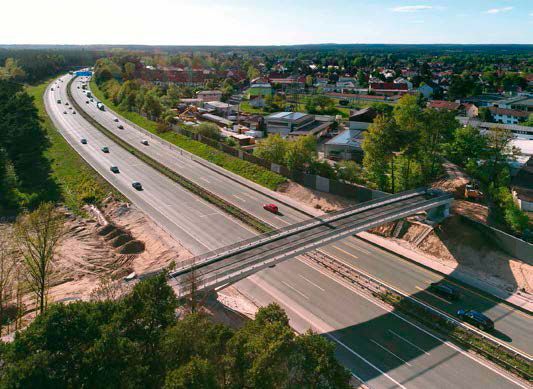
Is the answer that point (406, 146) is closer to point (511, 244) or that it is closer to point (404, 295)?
point (511, 244)

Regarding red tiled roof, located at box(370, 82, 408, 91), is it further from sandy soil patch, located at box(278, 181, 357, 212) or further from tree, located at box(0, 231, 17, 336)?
tree, located at box(0, 231, 17, 336)

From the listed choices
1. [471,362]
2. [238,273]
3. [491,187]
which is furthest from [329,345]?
[491,187]

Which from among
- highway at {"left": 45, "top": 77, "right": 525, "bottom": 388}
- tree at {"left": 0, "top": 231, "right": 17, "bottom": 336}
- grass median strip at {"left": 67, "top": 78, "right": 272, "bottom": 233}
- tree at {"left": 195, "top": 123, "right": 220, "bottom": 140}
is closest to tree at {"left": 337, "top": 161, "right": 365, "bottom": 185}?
highway at {"left": 45, "top": 77, "right": 525, "bottom": 388}

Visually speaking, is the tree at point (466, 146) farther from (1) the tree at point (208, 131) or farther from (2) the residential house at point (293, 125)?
(1) the tree at point (208, 131)

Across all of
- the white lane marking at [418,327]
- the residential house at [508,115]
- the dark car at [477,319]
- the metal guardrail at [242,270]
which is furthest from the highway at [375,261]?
the residential house at [508,115]

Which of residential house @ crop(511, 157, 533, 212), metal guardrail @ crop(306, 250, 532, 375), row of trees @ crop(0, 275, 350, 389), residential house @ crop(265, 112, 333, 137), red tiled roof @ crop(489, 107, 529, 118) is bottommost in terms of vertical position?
metal guardrail @ crop(306, 250, 532, 375)
